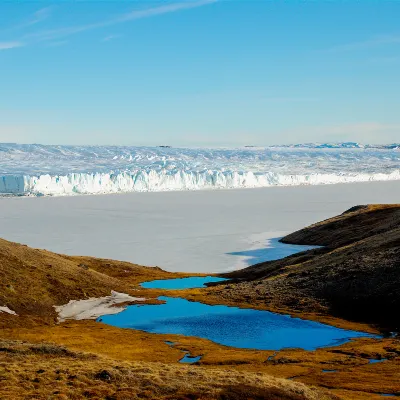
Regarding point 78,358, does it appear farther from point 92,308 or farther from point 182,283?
point 182,283

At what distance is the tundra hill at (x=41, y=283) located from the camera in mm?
41781

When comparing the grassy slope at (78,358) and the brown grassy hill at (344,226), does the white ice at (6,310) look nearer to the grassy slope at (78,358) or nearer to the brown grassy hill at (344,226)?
the grassy slope at (78,358)

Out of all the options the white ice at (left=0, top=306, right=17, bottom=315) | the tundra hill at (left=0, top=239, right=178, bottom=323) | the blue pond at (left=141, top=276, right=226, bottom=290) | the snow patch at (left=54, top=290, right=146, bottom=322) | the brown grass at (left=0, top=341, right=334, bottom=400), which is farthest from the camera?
the blue pond at (left=141, top=276, right=226, bottom=290)

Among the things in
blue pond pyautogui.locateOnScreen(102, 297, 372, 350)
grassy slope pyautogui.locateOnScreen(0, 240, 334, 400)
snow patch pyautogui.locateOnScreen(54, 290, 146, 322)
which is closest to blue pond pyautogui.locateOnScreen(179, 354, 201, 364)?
grassy slope pyautogui.locateOnScreen(0, 240, 334, 400)

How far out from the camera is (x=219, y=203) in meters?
160

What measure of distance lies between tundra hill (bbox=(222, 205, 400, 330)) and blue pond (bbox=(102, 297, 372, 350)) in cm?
343

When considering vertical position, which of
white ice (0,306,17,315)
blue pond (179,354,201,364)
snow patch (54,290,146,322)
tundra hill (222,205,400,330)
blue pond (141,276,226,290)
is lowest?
blue pond (141,276,226,290)

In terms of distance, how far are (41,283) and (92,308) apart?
4546 mm

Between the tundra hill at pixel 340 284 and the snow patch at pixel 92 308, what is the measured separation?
29.1ft

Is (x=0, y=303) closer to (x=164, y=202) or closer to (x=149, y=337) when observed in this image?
(x=149, y=337)

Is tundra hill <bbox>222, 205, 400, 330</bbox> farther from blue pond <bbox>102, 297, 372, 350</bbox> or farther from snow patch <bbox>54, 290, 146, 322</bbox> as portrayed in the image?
snow patch <bbox>54, 290, 146, 322</bbox>

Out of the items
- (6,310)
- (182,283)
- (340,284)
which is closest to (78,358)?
(6,310)

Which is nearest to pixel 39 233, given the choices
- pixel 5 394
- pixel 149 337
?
pixel 149 337

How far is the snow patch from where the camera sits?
43.0 meters
